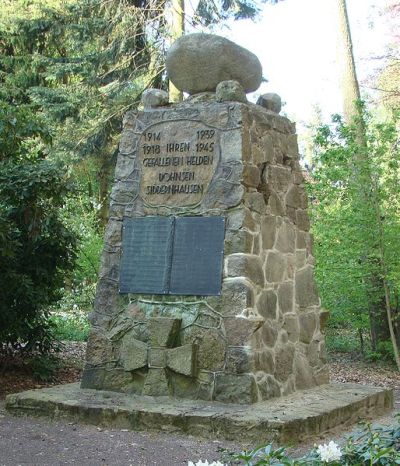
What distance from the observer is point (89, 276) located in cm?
1307

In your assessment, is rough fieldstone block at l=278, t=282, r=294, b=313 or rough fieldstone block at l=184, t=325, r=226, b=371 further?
rough fieldstone block at l=278, t=282, r=294, b=313

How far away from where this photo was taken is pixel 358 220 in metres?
9.28

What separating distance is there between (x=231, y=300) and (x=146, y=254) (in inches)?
36.8

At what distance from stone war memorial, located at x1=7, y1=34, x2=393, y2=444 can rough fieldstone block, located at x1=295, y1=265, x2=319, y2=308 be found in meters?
0.02

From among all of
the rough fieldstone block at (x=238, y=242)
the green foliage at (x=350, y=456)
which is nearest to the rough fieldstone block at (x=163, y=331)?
the rough fieldstone block at (x=238, y=242)

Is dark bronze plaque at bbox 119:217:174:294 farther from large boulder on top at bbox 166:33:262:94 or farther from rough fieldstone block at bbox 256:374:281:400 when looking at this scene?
large boulder on top at bbox 166:33:262:94

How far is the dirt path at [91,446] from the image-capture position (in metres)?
4.54

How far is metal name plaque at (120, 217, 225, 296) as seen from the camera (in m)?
5.77

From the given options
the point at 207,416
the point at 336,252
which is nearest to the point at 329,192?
the point at 336,252

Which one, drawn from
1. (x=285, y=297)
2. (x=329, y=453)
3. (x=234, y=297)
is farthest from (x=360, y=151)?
(x=329, y=453)

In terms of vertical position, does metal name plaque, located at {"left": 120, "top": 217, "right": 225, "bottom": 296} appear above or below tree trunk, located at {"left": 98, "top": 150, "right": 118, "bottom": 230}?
below

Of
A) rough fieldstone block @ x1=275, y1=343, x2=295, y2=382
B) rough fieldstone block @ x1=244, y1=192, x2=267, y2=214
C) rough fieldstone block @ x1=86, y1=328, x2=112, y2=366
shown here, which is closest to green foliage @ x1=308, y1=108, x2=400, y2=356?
rough fieldstone block @ x1=275, y1=343, x2=295, y2=382

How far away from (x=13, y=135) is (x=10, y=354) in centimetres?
245

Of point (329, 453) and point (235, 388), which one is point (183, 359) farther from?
point (329, 453)
